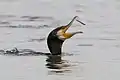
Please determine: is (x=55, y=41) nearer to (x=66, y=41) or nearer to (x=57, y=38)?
(x=57, y=38)

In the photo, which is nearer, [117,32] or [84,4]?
[117,32]

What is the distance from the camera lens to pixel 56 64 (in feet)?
48.5

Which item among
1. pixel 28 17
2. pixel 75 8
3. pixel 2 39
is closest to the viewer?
pixel 2 39

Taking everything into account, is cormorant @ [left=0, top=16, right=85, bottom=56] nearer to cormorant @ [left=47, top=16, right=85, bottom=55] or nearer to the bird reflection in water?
cormorant @ [left=47, top=16, right=85, bottom=55]

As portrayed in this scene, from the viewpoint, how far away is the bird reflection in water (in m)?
14.1

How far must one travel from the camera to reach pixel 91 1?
2736 centimetres

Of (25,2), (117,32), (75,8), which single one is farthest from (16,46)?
(25,2)

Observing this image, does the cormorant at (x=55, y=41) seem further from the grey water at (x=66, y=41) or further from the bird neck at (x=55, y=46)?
the grey water at (x=66, y=41)

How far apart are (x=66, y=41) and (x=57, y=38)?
2.34 meters

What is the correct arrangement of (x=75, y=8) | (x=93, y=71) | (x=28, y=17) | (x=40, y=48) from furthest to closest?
(x=75, y=8)
(x=28, y=17)
(x=40, y=48)
(x=93, y=71)

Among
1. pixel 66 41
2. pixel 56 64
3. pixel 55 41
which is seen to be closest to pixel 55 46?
pixel 55 41

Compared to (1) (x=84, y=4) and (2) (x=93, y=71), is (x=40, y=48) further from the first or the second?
(1) (x=84, y=4)

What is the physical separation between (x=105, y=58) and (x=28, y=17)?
7612 mm

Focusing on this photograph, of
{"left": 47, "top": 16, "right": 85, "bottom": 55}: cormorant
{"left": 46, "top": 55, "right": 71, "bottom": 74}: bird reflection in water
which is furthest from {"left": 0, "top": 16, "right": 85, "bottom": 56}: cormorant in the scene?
{"left": 46, "top": 55, "right": 71, "bottom": 74}: bird reflection in water
